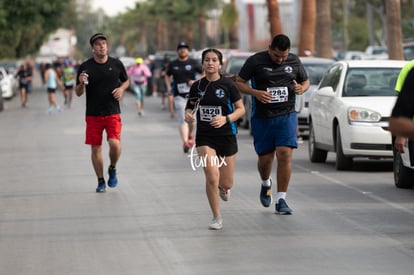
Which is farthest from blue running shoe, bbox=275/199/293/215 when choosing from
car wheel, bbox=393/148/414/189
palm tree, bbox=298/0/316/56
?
palm tree, bbox=298/0/316/56

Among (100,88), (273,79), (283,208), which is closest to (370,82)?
(100,88)

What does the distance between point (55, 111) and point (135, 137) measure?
1561cm

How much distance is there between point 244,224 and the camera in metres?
11.3

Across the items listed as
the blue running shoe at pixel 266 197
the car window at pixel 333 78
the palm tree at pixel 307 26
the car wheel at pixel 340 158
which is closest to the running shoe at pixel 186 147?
the car window at pixel 333 78

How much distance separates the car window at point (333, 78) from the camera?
17.9m

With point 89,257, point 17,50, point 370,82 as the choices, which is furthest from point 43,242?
point 17,50

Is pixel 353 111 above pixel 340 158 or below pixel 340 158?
above

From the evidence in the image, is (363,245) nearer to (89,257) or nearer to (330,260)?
(330,260)

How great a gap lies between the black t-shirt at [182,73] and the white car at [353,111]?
305 centimetres

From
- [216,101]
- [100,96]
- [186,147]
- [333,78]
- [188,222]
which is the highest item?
[216,101]

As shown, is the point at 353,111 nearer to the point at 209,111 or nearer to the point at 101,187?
the point at 101,187

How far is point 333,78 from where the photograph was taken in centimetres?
1823

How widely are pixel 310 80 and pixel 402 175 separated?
33.3ft

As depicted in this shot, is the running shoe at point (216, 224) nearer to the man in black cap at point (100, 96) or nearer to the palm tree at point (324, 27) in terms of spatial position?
the man in black cap at point (100, 96)
